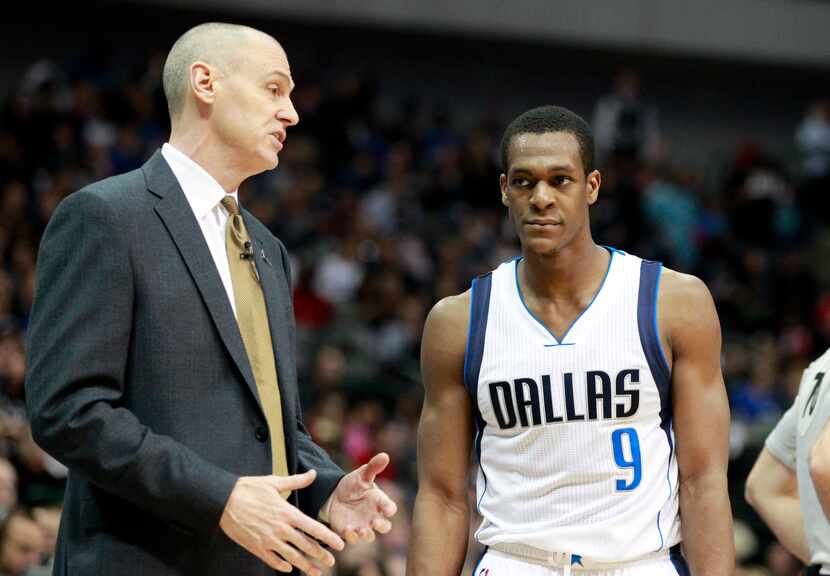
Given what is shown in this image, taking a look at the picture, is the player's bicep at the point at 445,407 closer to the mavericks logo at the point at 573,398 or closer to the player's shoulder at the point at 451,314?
the player's shoulder at the point at 451,314

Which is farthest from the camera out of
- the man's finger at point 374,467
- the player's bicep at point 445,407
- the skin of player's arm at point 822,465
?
the player's bicep at point 445,407

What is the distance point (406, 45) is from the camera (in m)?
18.8

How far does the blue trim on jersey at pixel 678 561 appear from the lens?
13.8ft

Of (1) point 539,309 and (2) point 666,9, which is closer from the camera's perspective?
(1) point 539,309

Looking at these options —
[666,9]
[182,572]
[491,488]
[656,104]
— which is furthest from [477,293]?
[656,104]

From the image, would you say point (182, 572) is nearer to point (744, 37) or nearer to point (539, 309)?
point (539, 309)

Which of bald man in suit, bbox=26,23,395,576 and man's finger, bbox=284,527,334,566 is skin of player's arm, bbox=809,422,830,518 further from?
man's finger, bbox=284,527,334,566

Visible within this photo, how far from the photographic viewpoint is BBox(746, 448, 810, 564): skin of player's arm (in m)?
4.89

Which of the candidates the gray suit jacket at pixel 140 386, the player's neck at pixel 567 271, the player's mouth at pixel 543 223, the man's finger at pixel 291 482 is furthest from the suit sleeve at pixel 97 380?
the player's neck at pixel 567 271

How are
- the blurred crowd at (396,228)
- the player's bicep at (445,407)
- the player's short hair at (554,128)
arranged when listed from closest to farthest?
the player's short hair at (554,128)
the player's bicep at (445,407)
the blurred crowd at (396,228)

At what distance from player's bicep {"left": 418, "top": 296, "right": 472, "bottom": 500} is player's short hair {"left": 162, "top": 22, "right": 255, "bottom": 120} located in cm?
117

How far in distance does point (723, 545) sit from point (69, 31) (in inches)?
591

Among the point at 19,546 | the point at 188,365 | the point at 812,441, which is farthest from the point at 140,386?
the point at 19,546

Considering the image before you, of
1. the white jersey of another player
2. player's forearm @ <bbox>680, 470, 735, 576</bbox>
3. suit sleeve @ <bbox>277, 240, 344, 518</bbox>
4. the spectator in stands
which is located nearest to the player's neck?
player's forearm @ <bbox>680, 470, 735, 576</bbox>
